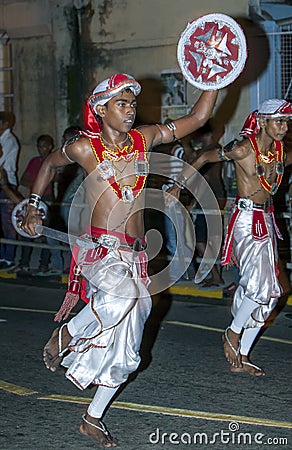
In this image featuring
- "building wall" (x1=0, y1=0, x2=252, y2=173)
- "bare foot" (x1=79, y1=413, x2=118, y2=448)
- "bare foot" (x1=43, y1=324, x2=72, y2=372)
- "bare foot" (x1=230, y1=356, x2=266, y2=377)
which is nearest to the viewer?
"bare foot" (x1=79, y1=413, x2=118, y2=448)

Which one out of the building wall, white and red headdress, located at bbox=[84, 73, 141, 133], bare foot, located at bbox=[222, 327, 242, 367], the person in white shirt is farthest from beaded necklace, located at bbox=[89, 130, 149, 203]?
the building wall

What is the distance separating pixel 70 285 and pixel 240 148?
2.11 meters

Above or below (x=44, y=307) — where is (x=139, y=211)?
above

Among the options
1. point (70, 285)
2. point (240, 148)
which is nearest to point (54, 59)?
point (240, 148)

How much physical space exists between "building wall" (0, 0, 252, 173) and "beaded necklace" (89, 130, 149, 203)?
812 cm

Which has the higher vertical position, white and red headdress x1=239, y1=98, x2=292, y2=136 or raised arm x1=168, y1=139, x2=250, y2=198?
white and red headdress x1=239, y1=98, x2=292, y2=136

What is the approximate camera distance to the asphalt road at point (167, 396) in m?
6.12

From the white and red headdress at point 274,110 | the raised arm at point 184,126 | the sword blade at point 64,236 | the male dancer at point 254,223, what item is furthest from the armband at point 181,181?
the sword blade at point 64,236

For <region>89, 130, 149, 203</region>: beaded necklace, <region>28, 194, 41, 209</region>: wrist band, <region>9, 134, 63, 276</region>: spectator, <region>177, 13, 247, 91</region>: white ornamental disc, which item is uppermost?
<region>177, 13, 247, 91</region>: white ornamental disc

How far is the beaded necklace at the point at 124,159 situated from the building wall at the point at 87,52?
8.12 m

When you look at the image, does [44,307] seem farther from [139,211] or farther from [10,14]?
[10,14]

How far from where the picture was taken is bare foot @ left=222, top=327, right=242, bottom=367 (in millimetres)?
7891

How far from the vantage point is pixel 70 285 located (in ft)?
22.0

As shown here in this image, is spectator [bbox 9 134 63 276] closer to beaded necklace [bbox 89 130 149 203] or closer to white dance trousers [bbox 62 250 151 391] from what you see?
beaded necklace [bbox 89 130 149 203]
